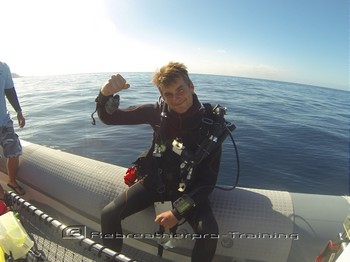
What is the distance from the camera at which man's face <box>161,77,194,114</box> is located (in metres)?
2.15

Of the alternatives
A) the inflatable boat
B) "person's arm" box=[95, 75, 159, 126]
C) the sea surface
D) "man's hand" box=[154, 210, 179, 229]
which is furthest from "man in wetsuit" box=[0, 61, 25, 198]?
"man's hand" box=[154, 210, 179, 229]

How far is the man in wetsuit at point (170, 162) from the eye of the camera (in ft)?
7.00

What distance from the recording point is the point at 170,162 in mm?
2283

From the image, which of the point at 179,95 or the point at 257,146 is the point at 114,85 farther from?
the point at 257,146

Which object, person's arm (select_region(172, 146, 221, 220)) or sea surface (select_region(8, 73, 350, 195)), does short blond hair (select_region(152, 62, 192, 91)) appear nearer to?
person's arm (select_region(172, 146, 221, 220))

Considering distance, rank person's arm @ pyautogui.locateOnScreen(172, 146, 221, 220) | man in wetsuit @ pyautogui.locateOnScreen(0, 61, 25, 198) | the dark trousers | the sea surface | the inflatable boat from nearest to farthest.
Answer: the dark trousers
person's arm @ pyautogui.locateOnScreen(172, 146, 221, 220)
the inflatable boat
man in wetsuit @ pyautogui.locateOnScreen(0, 61, 25, 198)
the sea surface

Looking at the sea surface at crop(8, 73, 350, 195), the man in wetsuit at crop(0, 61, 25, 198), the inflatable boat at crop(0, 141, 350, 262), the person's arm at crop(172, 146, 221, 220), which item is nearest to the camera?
the person's arm at crop(172, 146, 221, 220)

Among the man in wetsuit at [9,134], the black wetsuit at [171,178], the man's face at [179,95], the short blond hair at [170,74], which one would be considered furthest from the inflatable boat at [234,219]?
the short blond hair at [170,74]

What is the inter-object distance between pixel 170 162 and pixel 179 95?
0.58 meters

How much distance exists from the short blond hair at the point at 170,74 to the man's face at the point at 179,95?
3 cm

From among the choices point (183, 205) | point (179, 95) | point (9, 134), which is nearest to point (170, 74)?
point (179, 95)

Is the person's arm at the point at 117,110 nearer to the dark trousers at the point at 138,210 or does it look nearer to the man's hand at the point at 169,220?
the dark trousers at the point at 138,210

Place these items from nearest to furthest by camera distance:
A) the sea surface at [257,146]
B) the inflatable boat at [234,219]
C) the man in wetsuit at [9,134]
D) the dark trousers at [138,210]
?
the dark trousers at [138,210] → the inflatable boat at [234,219] → the man in wetsuit at [9,134] → the sea surface at [257,146]

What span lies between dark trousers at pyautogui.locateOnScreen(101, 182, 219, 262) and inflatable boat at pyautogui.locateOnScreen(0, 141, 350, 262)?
106mm
